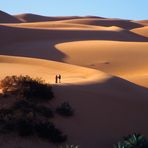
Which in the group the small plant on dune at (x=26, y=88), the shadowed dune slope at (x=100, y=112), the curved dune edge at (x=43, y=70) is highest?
the small plant on dune at (x=26, y=88)

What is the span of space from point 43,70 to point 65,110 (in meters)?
10.4

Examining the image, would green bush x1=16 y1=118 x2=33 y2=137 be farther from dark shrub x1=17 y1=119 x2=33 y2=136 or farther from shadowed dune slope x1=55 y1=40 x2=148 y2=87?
shadowed dune slope x1=55 y1=40 x2=148 y2=87

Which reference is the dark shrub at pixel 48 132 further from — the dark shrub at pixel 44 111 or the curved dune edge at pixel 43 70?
the curved dune edge at pixel 43 70

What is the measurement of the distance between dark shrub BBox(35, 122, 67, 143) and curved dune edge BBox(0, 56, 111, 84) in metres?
7.10

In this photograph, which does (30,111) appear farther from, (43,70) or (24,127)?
(43,70)

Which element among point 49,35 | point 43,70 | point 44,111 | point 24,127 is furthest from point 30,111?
point 49,35

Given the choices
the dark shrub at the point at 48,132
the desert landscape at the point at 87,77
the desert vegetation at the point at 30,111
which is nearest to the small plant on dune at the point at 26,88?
the desert vegetation at the point at 30,111

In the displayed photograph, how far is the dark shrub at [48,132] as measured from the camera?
1367cm

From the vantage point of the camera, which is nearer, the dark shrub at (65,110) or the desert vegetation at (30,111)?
the desert vegetation at (30,111)

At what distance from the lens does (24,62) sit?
28625mm

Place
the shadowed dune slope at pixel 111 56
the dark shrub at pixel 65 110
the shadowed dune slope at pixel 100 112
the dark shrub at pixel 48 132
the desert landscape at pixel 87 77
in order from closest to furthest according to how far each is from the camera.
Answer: the dark shrub at pixel 48 132 → the shadowed dune slope at pixel 100 112 → the desert landscape at pixel 87 77 → the dark shrub at pixel 65 110 → the shadowed dune slope at pixel 111 56

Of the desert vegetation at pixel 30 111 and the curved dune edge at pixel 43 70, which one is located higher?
the desert vegetation at pixel 30 111

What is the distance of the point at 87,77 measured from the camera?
73.2 feet

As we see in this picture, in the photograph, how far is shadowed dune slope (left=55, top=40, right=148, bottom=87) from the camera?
33.5 m
